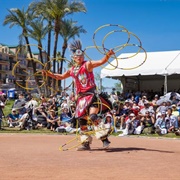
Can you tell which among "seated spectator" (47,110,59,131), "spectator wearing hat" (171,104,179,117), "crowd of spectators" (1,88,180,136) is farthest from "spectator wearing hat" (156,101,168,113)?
"seated spectator" (47,110,59,131)

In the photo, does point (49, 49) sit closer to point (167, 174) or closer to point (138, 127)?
point (138, 127)

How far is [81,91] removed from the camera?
8.93 meters

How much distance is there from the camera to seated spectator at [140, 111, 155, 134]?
49.4ft

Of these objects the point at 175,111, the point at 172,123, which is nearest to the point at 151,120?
the point at 172,123

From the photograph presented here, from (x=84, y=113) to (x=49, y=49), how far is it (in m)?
25.6

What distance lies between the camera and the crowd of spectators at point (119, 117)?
15.1 metres

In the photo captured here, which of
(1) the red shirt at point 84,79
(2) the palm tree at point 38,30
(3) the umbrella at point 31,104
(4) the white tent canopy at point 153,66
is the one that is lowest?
(3) the umbrella at point 31,104

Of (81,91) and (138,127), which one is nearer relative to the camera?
(81,91)

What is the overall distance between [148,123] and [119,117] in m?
2.15

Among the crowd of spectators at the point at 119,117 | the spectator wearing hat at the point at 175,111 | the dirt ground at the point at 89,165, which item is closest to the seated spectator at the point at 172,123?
the crowd of spectators at the point at 119,117

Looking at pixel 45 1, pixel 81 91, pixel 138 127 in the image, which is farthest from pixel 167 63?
pixel 81 91

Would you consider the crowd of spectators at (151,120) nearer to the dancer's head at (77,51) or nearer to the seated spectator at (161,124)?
the seated spectator at (161,124)

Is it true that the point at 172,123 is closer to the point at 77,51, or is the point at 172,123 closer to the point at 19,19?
the point at 77,51

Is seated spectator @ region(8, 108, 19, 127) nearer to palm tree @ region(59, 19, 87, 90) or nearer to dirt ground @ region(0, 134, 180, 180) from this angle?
dirt ground @ region(0, 134, 180, 180)
